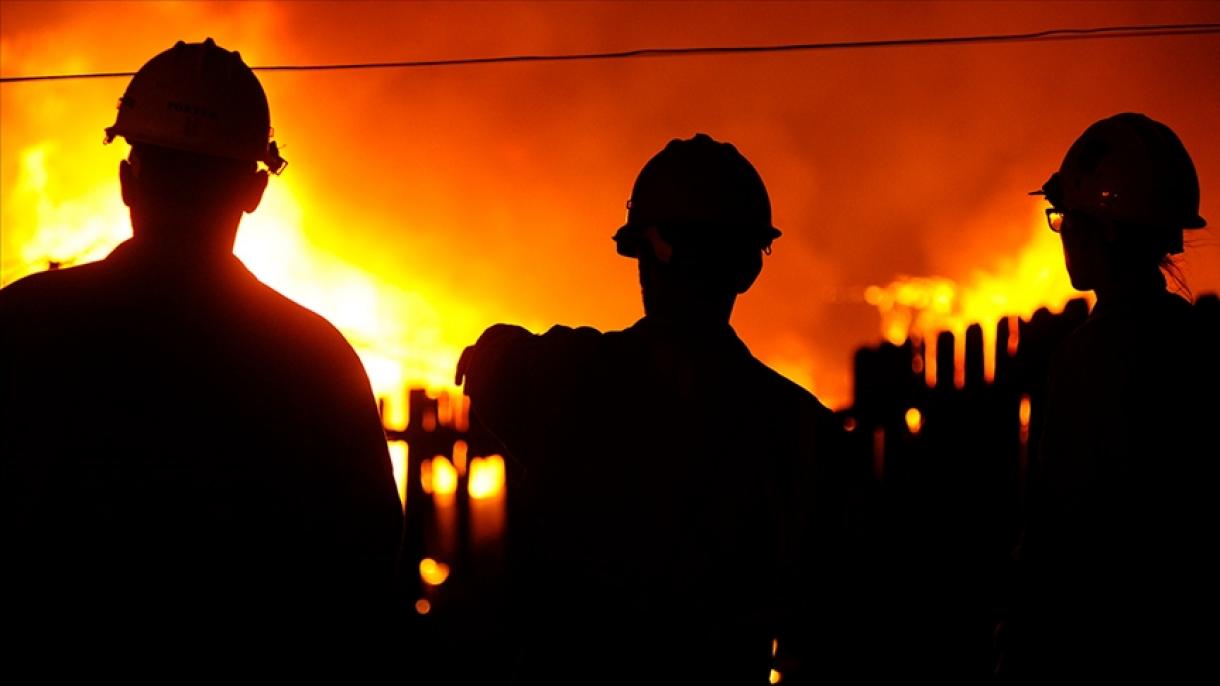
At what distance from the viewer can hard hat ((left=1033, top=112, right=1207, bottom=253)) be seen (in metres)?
4.89

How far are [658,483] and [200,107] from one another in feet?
4.80

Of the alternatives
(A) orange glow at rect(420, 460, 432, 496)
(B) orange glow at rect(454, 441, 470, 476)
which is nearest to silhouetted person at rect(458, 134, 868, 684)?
(B) orange glow at rect(454, 441, 470, 476)

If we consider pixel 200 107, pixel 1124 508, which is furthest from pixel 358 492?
pixel 1124 508

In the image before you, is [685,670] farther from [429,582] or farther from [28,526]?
[429,582]

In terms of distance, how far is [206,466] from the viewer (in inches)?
141

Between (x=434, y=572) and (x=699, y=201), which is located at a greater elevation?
(x=699, y=201)

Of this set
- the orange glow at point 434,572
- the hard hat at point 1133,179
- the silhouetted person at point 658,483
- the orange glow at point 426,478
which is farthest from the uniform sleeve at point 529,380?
the orange glow at point 434,572

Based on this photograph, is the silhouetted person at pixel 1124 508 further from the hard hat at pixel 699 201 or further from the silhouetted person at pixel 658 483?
the hard hat at pixel 699 201

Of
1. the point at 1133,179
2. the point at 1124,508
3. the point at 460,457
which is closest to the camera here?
the point at 1124,508

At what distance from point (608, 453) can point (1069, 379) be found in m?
1.46

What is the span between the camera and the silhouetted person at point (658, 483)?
12.5 feet

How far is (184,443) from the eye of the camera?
3.56 metres

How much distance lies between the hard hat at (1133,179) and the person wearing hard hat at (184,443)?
238 centimetres

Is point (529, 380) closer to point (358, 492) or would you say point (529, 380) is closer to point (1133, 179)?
point (358, 492)
